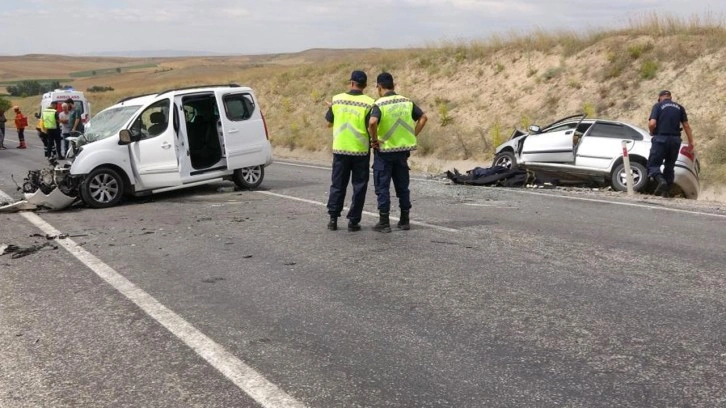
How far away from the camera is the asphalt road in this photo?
12.5ft

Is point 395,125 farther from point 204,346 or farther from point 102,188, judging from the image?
point 102,188

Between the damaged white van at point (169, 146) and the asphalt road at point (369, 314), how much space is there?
178 centimetres

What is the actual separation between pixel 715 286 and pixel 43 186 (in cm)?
928

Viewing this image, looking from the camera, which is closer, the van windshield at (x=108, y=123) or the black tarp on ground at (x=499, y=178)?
the van windshield at (x=108, y=123)

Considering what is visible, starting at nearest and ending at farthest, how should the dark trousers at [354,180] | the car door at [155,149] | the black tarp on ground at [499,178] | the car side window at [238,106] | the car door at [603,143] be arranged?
the dark trousers at [354,180] → the car door at [155,149] → the car side window at [238,106] → the car door at [603,143] → the black tarp on ground at [499,178]

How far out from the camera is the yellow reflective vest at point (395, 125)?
25.2 feet

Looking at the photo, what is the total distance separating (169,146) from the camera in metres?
11.2

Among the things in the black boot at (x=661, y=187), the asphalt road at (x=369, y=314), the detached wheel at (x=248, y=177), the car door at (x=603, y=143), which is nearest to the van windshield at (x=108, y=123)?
the detached wheel at (x=248, y=177)

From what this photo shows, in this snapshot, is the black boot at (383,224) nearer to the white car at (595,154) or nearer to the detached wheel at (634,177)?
the detached wheel at (634,177)

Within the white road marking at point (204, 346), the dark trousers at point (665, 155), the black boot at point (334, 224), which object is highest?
the dark trousers at point (665, 155)

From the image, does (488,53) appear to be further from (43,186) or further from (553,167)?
(43,186)

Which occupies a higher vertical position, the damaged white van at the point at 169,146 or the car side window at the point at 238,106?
the car side window at the point at 238,106

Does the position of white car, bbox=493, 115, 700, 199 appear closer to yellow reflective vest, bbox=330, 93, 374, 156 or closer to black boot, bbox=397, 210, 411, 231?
black boot, bbox=397, 210, 411, 231

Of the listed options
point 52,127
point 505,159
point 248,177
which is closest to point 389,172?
point 248,177
